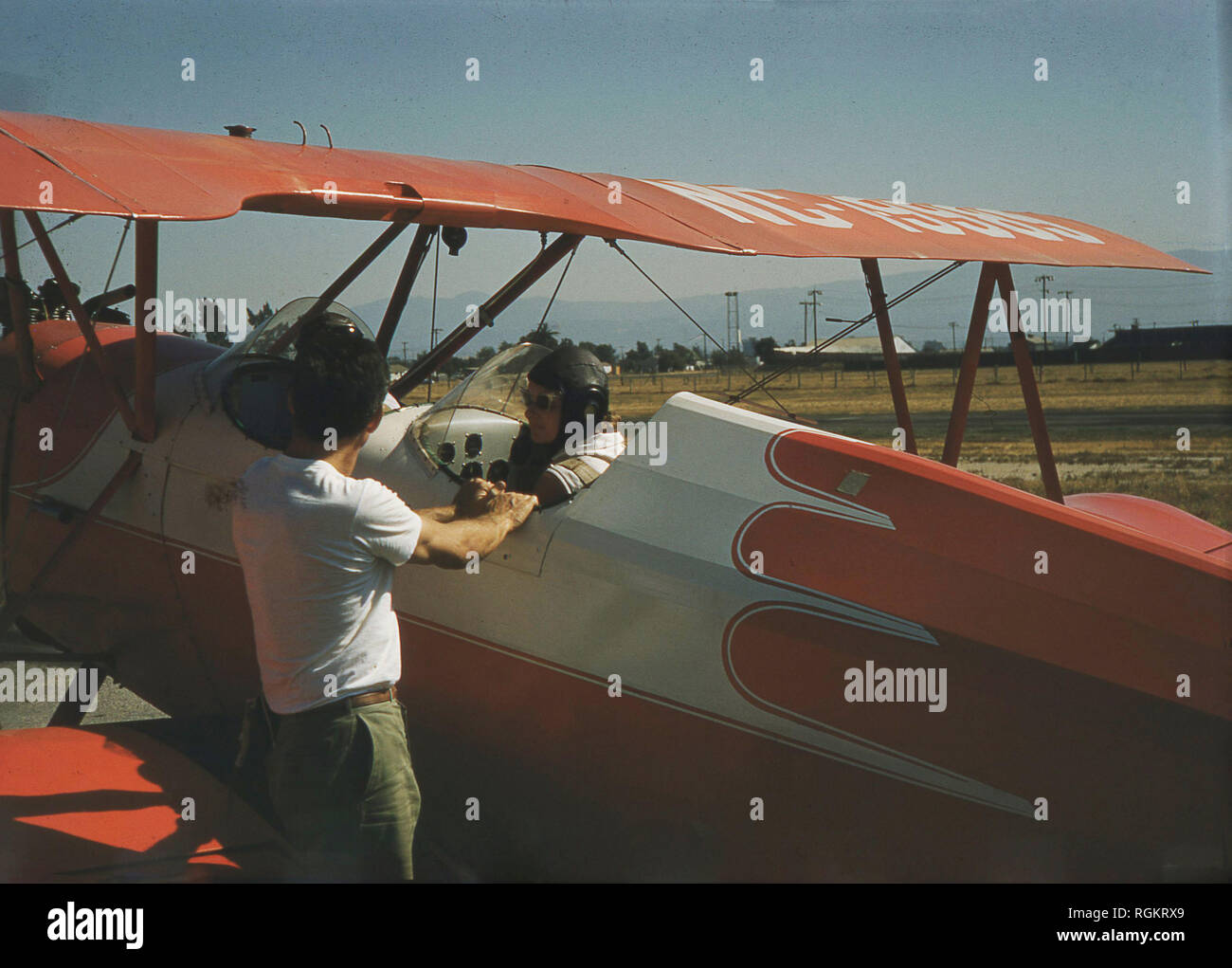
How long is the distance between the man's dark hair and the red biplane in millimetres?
670

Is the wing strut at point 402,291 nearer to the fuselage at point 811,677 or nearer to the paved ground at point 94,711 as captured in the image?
the fuselage at point 811,677

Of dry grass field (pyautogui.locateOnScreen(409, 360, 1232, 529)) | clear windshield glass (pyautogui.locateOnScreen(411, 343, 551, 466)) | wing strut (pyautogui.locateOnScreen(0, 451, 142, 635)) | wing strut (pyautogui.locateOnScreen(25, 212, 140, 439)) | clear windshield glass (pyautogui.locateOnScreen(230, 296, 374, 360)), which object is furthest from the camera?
dry grass field (pyautogui.locateOnScreen(409, 360, 1232, 529))

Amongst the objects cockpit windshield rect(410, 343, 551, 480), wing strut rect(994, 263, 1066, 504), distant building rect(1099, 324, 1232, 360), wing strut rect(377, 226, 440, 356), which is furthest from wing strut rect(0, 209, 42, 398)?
distant building rect(1099, 324, 1232, 360)

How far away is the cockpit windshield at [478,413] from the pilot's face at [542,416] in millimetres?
253

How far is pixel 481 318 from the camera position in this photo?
4.46 meters

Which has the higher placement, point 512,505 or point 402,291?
point 402,291

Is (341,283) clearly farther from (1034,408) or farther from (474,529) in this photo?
(1034,408)

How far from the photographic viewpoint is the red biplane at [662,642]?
273 cm

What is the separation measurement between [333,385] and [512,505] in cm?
70

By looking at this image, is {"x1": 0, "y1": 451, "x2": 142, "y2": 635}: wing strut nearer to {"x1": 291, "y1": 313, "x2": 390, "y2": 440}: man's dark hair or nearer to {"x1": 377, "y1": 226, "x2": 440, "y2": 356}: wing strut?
{"x1": 377, "y1": 226, "x2": 440, "y2": 356}: wing strut

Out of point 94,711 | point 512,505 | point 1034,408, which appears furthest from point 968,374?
point 94,711

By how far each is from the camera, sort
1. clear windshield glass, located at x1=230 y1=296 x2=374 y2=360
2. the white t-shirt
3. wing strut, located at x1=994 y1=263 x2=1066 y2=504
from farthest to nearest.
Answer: wing strut, located at x1=994 y1=263 x2=1066 y2=504 → clear windshield glass, located at x1=230 y1=296 x2=374 y2=360 → the white t-shirt

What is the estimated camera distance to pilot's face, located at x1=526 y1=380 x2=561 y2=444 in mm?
3561

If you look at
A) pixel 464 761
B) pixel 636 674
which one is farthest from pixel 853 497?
pixel 464 761
